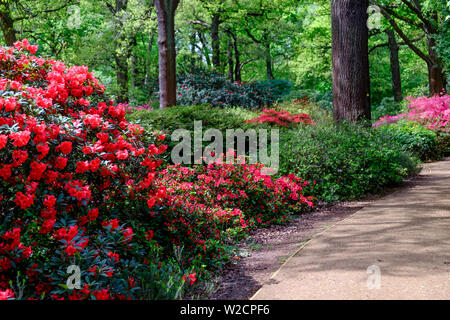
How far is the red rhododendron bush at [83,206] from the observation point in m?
2.65

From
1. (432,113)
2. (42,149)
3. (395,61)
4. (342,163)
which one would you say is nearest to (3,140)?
(42,149)

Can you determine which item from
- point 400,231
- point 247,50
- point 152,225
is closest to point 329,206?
point 400,231

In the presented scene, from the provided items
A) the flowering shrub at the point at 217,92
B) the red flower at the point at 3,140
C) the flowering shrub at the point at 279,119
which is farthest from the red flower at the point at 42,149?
the flowering shrub at the point at 217,92

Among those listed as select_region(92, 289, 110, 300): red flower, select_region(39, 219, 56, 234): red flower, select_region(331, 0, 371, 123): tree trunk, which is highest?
select_region(331, 0, 371, 123): tree trunk

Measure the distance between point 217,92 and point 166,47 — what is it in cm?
516

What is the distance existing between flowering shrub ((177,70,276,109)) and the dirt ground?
366 inches

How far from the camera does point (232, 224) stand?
5.17 metres

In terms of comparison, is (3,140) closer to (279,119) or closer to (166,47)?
(166,47)

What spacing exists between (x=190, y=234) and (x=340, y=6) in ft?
19.0

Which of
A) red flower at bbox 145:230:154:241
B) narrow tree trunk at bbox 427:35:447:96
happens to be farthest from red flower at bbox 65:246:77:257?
narrow tree trunk at bbox 427:35:447:96

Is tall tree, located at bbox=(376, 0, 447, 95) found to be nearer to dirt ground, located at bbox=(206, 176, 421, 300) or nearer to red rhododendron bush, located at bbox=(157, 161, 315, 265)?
dirt ground, located at bbox=(206, 176, 421, 300)

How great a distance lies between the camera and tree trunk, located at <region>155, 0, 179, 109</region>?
10703 millimetres

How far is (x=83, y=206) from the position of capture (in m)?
3.12

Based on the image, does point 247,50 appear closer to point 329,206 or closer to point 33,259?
point 329,206
